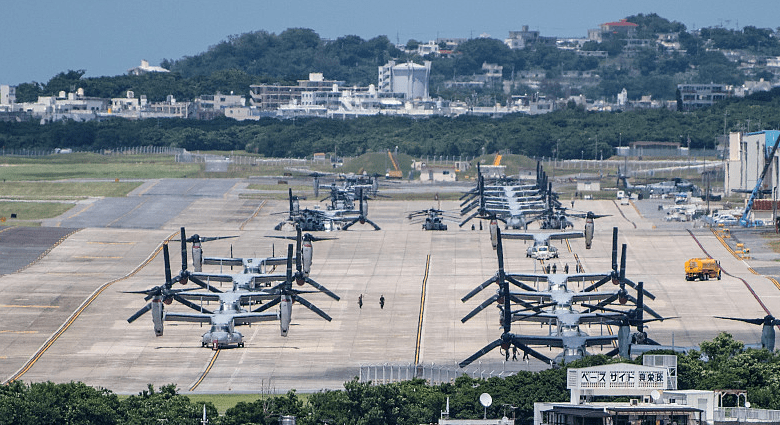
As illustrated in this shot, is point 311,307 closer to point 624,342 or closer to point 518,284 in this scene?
point 518,284

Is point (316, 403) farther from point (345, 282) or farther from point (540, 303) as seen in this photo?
point (345, 282)

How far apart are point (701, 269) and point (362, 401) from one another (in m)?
86.9

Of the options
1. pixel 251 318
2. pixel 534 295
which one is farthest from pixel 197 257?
pixel 534 295

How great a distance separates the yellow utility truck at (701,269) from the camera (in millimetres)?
188625

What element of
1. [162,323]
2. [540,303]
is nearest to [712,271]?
[540,303]

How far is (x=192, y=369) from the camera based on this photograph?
14688cm

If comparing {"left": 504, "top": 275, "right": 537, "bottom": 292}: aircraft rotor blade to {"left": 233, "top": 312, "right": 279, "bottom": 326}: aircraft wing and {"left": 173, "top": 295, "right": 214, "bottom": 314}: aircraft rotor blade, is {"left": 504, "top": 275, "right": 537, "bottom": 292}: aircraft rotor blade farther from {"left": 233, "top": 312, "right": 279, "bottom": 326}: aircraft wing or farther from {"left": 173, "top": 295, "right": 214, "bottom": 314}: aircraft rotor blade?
{"left": 173, "top": 295, "right": 214, "bottom": 314}: aircraft rotor blade

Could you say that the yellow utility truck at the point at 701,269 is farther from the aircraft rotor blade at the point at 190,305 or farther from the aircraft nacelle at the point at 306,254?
the aircraft rotor blade at the point at 190,305

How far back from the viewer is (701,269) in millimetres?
188625

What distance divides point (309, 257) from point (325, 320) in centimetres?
1717

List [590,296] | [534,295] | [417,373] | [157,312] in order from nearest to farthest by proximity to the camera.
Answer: [417,373] → [157,312] → [534,295] → [590,296]

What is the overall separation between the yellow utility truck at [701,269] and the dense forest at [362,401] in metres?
67.3

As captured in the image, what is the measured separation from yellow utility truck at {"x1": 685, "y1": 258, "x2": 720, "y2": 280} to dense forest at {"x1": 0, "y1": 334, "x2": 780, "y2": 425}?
67.3m

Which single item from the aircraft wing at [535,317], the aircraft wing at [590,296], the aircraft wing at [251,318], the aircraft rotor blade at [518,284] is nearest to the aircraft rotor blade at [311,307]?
the aircraft wing at [251,318]
